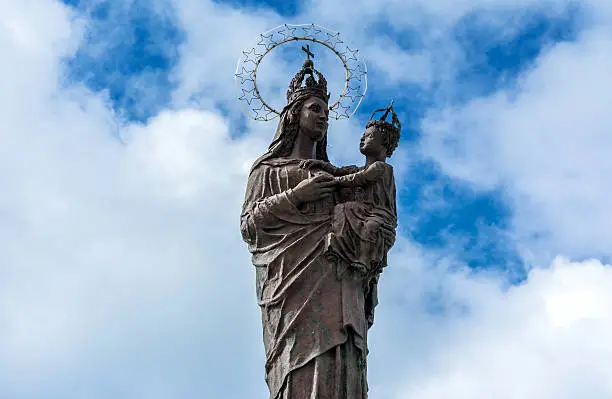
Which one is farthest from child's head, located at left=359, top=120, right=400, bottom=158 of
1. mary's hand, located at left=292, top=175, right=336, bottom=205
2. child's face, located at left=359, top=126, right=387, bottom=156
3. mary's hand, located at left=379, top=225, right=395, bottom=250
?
mary's hand, located at left=379, top=225, right=395, bottom=250

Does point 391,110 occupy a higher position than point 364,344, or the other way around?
point 391,110

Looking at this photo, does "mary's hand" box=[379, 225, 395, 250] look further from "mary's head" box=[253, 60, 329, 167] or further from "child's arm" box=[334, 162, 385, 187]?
"mary's head" box=[253, 60, 329, 167]

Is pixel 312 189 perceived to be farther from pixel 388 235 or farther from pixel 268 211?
pixel 388 235

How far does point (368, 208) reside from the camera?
49.3 feet

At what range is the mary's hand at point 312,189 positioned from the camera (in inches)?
583

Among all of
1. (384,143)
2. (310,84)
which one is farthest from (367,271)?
(310,84)

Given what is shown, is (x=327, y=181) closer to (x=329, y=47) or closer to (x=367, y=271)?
(x=367, y=271)

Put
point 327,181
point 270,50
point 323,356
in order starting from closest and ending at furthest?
point 323,356, point 327,181, point 270,50

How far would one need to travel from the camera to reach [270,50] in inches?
660

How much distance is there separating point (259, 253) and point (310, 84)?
8.06ft

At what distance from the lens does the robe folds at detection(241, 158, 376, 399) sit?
45.9 feet

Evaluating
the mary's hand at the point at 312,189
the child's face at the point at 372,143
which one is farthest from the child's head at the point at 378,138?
the mary's hand at the point at 312,189

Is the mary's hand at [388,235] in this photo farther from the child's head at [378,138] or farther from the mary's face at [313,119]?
the mary's face at [313,119]

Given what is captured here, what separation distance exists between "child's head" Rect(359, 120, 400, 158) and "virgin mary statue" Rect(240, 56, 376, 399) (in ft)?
2.18
